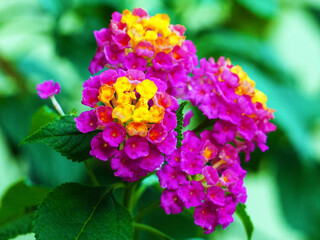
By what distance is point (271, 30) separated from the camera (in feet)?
5.38

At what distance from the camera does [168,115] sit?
41cm

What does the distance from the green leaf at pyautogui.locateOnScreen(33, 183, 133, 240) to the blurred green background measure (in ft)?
1.82

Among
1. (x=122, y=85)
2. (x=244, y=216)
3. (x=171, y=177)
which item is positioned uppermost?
(x=122, y=85)

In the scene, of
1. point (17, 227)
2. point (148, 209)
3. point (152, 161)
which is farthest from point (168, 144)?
point (17, 227)

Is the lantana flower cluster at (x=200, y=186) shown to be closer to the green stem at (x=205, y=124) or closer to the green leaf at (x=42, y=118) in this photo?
the green stem at (x=205, y=124)

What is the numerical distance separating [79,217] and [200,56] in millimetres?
860

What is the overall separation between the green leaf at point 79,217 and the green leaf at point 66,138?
0.04m

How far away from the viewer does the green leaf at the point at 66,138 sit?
1.39 feet

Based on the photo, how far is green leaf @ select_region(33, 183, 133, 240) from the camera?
1.40 feet

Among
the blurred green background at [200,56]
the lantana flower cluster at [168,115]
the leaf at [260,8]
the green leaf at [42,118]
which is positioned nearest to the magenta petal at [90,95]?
the lantana flower cluster at [168,115]

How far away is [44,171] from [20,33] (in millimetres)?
478

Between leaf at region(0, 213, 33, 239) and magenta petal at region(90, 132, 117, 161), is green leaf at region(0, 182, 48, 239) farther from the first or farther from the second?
magenta petal at region(90, 132, 117, 161)

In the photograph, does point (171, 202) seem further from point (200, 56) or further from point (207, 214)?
point (200, 56)

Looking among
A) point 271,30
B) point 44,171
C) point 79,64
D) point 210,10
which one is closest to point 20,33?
point 79,64
